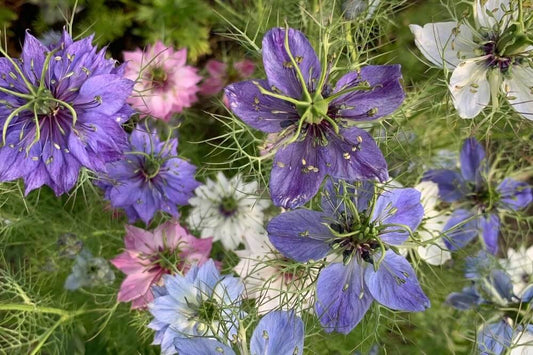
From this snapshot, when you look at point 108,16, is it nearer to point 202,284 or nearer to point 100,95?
point 100,95

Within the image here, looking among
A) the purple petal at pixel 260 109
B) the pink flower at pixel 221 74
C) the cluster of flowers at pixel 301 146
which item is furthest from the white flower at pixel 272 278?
the pink flower at pixel 221 74

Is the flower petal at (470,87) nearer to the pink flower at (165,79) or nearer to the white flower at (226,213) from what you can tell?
the white flower at (226,213)

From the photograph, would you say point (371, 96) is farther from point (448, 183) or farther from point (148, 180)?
point (448, 183)

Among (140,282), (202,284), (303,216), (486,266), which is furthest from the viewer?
(486,266)

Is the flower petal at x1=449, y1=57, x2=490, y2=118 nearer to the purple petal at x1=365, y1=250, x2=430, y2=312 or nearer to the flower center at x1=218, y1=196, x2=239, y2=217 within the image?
the purple petal at x1=365, y1=250, x2=430, y2=312

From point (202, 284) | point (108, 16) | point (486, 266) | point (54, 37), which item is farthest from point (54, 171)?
point (486, 266)

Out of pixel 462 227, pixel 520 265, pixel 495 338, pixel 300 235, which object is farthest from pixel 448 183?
pixel 300 235
